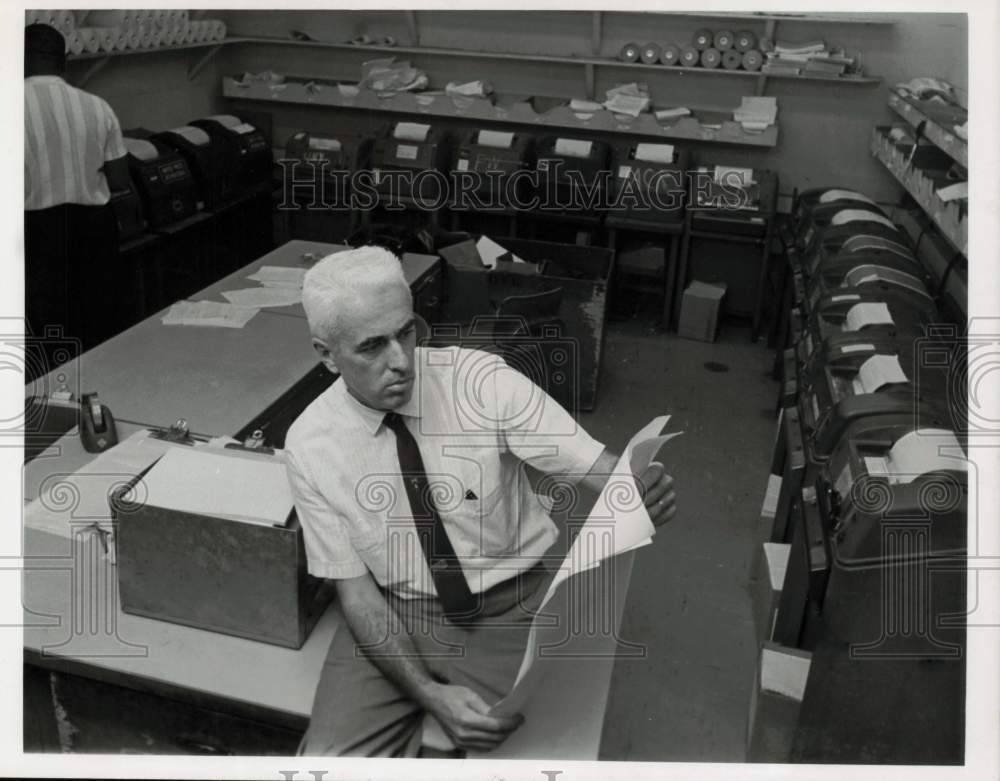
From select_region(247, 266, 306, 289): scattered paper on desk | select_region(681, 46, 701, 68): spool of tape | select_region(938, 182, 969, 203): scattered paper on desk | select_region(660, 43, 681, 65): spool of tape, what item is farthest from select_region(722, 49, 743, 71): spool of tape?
select_region(247, 266, 306, 289): scattered paper on desk

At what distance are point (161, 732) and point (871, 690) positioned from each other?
1436mm

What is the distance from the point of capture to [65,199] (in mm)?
3213

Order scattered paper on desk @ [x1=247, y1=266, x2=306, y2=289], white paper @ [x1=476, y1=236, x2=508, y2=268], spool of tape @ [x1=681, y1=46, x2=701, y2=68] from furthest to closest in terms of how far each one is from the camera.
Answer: spool of tape @ [x1=681, y1=46, x2=701, y2=68] → white paper @ [x1=476, y1=236, x2=508, y2=268] → scattered paper on desk @ [x1=247, y1=266, x2=306, y2=289]

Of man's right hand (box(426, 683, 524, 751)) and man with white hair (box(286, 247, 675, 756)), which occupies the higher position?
man with white hair (box(286, 247, 675, 756))

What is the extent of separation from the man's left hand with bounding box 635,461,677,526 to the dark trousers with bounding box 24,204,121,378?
2.00 m

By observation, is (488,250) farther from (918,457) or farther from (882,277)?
(918,457)

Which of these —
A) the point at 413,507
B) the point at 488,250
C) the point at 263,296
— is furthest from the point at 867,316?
the point at 263,296

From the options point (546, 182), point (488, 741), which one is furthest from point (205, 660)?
point (546, 182)

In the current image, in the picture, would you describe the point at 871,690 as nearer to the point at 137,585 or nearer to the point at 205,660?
the point at 205,660

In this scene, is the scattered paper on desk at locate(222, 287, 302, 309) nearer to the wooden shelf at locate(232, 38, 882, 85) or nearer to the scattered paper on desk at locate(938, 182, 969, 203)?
the scattered paper on desk at locate(938, 182, 969, 203)

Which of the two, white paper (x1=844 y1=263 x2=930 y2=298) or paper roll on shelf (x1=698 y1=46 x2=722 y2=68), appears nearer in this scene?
white paper (x1=844 y1=263 x2=930 y2=298)

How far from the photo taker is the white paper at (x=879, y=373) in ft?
7.56

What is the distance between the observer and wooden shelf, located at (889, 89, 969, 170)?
2660 millimetres

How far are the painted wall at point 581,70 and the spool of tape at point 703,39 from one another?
6cm
